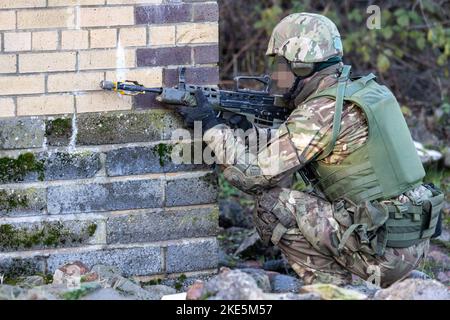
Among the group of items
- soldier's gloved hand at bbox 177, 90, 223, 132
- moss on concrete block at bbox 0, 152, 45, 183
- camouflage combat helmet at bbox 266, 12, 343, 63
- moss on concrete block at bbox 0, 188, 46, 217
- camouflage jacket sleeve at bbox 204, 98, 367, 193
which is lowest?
moss on concrete block at bbox 0, 188, 46, 217

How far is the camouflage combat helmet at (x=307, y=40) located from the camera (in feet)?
13.1

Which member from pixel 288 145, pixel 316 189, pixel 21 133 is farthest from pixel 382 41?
pixel 21 133

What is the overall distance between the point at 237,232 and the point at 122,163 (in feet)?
6.39

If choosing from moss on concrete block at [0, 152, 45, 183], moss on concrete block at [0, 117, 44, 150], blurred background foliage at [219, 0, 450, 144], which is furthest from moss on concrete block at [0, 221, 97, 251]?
blurred background foliage at [219, 0, 450, 144]

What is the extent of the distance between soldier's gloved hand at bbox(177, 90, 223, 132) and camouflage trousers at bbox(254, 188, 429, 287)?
0.49m

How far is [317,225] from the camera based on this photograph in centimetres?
402

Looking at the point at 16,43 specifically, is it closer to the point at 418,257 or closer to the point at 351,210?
the point at 351,210

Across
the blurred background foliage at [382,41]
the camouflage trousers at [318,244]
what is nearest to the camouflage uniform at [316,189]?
the camouflage trousers at [318,244]

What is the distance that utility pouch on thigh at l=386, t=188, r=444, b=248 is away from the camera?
3943 millimetres

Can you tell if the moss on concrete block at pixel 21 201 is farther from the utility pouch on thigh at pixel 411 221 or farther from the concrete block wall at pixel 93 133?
the utility pouch on thigh at pixel 411 221

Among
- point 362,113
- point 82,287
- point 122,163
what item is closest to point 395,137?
point 362,113

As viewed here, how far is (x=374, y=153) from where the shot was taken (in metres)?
3.92

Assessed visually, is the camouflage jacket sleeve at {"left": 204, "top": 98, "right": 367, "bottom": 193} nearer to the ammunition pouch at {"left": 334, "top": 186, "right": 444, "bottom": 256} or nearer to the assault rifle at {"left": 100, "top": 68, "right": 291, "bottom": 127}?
the assault rifle at {"left": 100, "top": 68, "right": 291, "bottom": 127}
